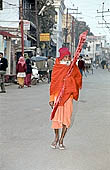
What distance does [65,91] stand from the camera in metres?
7.74

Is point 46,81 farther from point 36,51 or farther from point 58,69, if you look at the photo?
point 58,69

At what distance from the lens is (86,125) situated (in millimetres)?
10430

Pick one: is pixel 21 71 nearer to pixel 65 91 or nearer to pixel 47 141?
pixel 47 141

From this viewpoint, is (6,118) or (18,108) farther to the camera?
(18,108)

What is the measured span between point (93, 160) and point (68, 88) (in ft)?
4.87

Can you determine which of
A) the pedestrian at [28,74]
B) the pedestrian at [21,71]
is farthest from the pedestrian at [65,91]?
the pedestrian at [28,74]

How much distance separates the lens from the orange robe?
7680mm

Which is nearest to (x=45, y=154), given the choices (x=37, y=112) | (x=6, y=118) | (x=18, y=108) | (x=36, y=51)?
(x=6, y=118)

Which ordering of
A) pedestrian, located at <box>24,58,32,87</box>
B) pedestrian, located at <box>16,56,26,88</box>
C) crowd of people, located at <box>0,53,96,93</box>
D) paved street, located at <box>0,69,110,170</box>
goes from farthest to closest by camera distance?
pedestrian, located at <box>24,58,32,87</box> < pedestrian, located at <box>16,56,26,88</box> < crowd of people, located at <box>0,53,96,93</box> < paved street, located at <box>0,69,110,170</box>

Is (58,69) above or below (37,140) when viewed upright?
above

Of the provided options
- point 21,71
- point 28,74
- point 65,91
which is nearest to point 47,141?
point 65,91

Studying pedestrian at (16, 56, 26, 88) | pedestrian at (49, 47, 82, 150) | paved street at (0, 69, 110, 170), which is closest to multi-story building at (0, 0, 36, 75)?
pedestrian at (16, 56, 26, 88)

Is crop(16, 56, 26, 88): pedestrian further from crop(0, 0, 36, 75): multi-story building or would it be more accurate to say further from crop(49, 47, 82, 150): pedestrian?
crop(49, 47, 82, 150): pedestrian

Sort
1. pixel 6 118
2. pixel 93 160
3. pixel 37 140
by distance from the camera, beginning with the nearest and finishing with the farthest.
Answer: pixel 93 160 < pixel 37 140 < pixel 6 118
